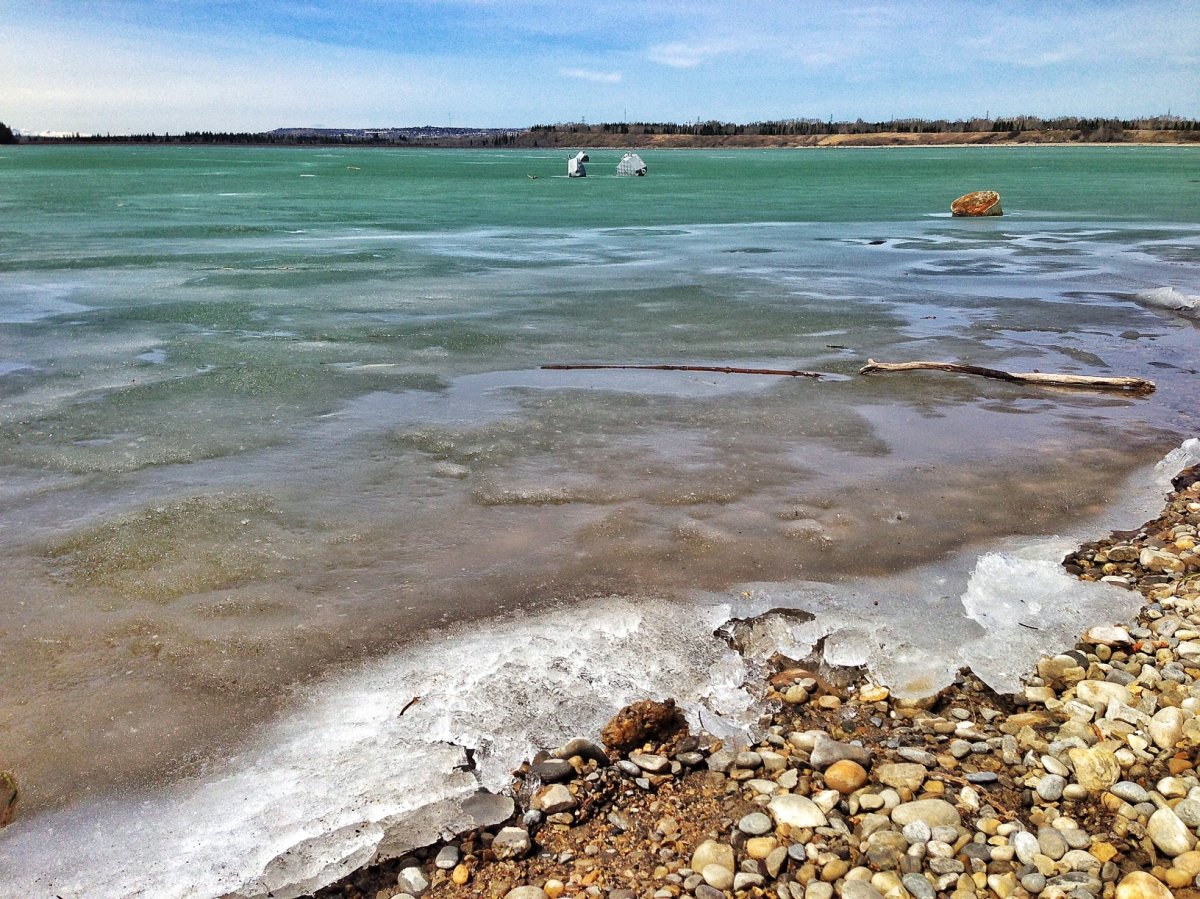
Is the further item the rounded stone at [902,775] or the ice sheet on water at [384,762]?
the rounded stone at [902,775]

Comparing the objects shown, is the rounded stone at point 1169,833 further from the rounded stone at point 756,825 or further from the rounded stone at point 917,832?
the rounded stone at point 756,825

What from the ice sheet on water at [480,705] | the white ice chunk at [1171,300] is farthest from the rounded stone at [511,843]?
the white ice chunk at [1171,300]

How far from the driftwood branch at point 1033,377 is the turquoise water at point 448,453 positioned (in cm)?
16

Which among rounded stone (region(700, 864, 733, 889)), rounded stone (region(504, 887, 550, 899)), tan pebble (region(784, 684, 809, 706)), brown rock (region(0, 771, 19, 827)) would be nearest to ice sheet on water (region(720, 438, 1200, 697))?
tan pebble (region(784, 684, 809, 706))

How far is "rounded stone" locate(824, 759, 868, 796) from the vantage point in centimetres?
333

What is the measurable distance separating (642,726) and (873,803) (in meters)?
0.89

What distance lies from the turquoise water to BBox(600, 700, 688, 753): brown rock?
0.58m

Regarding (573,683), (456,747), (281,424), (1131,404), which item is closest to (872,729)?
(573,683)

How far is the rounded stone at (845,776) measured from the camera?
131 inches

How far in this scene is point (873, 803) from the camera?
3230mm

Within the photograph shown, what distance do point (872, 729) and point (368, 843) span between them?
1.94 metres

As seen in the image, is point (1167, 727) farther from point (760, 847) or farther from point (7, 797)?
point (7, 797)

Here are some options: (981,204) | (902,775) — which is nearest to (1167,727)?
(902,775)

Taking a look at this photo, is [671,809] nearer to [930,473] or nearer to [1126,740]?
[1126,740]
